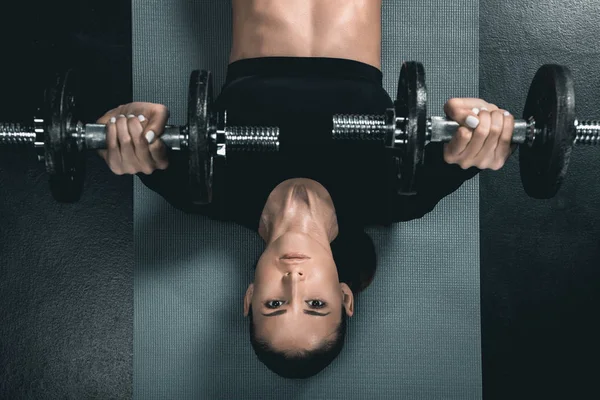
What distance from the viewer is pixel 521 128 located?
108 centimetres

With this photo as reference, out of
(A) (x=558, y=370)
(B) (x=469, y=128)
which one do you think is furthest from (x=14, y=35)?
(A) (x=558, y=370)

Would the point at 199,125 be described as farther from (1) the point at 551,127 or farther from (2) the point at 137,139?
(1) the point at 551,127

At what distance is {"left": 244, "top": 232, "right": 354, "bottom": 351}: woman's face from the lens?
3.78 feet

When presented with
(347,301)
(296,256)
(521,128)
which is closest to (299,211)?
(296,256)

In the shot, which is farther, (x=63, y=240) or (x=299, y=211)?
(x=63, y=240)

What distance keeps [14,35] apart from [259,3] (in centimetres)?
Answer: 91

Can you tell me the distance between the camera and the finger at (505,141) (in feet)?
3.48

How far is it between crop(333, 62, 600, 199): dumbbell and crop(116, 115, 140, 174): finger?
0.40 metres

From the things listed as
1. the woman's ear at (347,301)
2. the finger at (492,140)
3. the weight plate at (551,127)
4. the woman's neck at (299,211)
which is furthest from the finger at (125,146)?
the weight plate at (551,127)

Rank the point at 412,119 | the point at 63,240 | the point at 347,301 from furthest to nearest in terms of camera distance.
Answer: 1. the point at 63,240
2. the point at 347,301
3. the point at 412,119

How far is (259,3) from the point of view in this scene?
131 centimetres

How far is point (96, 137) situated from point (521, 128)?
2.69 ft

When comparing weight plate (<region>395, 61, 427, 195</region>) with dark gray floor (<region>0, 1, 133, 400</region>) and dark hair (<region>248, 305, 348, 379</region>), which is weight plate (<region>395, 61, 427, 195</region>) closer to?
dark hair (<region>248, 305, 348, 379</region>)

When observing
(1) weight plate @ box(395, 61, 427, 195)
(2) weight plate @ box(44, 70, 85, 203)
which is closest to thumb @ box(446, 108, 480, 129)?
(1) weight plate @ box(395, 61, 427, 195)
